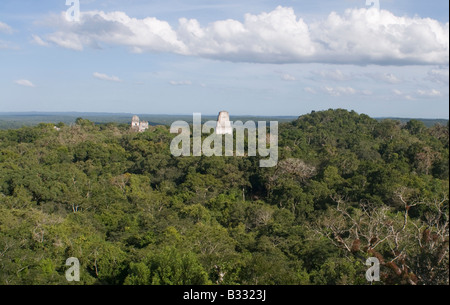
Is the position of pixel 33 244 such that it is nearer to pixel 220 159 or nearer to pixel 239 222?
pixel 239 222

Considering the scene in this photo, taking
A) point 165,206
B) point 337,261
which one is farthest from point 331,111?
point 337,261

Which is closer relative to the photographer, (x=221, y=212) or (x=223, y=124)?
(x=221, y=212)

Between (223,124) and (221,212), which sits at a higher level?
(223,124)

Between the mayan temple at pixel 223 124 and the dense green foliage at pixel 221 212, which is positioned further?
the mayan temple at pixel 223 124

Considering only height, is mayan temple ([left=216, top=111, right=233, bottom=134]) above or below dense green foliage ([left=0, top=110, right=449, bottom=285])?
above

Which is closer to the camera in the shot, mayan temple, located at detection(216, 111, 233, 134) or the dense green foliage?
the dense green foliage

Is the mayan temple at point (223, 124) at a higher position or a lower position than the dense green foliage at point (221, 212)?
higher
